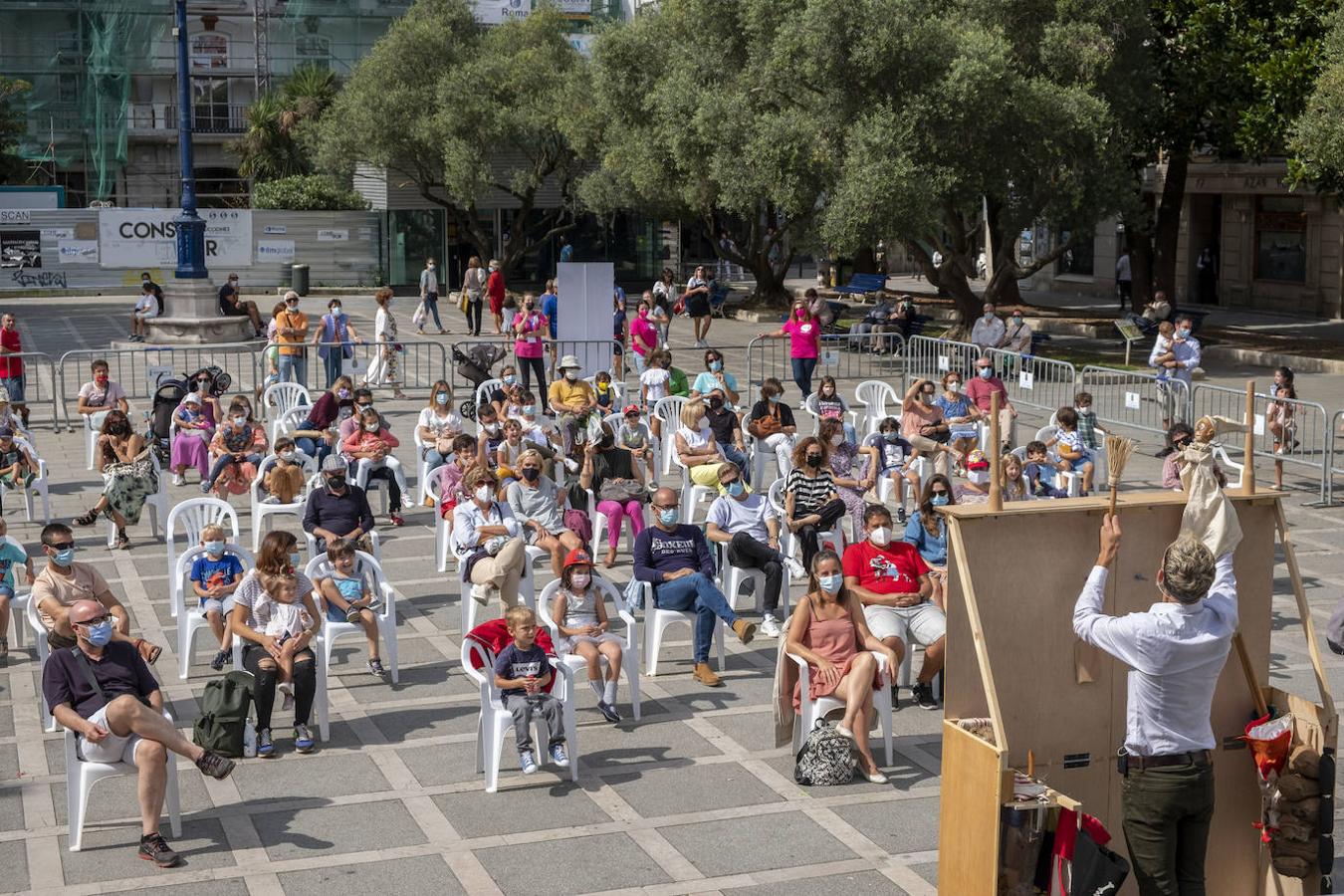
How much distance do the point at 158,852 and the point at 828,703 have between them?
368 cm

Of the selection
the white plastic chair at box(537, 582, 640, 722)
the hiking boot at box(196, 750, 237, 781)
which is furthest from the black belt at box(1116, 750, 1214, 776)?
the hiking boot at box(196, 750, 237, 781)

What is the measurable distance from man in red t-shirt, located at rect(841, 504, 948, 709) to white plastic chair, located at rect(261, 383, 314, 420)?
422 inches

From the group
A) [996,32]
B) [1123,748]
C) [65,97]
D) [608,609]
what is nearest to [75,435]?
[608,609]

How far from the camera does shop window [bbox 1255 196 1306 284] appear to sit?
125 feet

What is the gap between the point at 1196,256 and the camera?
1650 inches

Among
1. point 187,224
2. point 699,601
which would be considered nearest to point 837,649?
point 699,601

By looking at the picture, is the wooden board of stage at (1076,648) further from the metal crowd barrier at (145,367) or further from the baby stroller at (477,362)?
the metal crowd barrier at (145,367)

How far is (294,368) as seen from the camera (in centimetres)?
2392

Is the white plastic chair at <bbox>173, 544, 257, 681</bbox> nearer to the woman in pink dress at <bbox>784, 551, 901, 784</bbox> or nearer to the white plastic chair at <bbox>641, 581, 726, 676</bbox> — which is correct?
the white plastic chair at <bbox>641, 581, 726, 676</bbox>

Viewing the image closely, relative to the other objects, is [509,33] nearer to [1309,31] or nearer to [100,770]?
[1309,31]

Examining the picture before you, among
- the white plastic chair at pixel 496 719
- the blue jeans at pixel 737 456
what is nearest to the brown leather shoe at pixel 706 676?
the white plastic chair at pixel 496 719

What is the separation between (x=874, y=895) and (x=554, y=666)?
251 cm

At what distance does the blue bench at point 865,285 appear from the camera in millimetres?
43000

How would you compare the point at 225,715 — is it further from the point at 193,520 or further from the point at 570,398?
the point at 570,398
